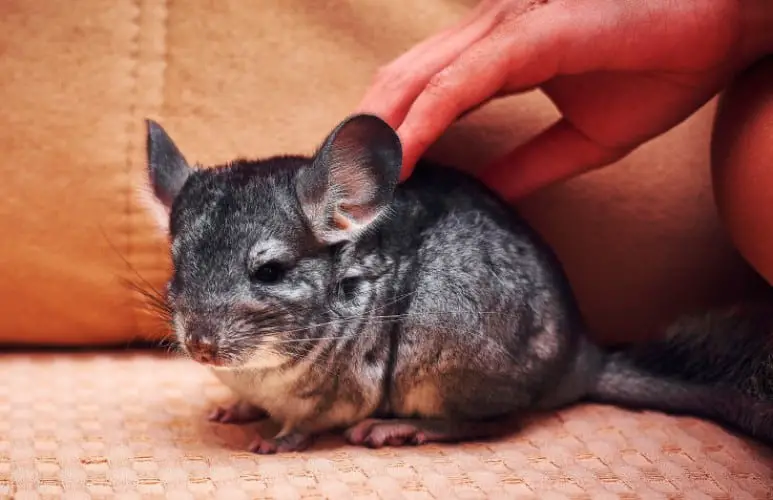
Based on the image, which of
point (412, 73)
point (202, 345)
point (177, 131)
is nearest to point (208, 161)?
point (177, 131)

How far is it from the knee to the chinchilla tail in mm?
171

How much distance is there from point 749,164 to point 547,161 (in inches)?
16.5

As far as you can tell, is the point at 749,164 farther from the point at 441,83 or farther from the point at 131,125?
the point at 131,125

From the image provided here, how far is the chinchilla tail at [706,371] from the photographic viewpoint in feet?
5.65

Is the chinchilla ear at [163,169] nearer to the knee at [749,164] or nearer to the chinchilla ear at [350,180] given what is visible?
the chinchilla ear at [350,180]

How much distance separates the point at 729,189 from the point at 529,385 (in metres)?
0.53

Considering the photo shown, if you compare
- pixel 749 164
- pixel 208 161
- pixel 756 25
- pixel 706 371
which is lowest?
pixel 706 371

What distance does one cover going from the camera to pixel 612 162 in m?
1.93

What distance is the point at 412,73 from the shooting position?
1719 mm

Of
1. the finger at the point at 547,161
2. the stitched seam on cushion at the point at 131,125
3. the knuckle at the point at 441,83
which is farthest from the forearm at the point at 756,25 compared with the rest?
the stitched seam on cushion at the point at 131,125

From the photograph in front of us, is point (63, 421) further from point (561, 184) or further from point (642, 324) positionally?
point (642, 324)

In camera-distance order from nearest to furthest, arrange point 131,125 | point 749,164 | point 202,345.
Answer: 1. point 202,345
2. point 749,164
3. point 131,125

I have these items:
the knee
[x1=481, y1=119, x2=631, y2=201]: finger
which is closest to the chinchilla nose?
[x1=481, y1=119, x2=631, y2=201]: finger

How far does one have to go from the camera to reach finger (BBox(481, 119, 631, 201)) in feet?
6.14
